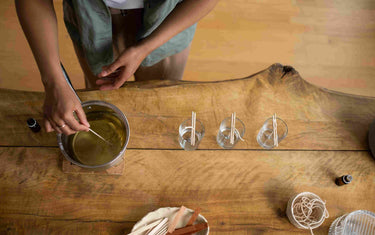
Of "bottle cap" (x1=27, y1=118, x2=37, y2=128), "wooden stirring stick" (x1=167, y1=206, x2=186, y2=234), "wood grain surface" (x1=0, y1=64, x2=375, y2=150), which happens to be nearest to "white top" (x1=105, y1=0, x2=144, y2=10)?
"wood grain surface" (x1=0, y1=64, x2=375, y2=150)

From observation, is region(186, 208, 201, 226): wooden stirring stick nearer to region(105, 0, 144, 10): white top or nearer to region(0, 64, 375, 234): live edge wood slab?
region(0, 64, 375, 234): live edge wood slab

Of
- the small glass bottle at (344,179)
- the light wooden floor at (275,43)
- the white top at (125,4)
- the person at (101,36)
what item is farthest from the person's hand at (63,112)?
the light wooden floor at (275,43)

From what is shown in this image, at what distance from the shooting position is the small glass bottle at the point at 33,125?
94cm

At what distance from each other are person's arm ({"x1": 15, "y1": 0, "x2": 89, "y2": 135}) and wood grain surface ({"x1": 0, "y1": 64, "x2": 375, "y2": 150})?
17cm

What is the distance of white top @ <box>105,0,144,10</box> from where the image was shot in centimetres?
100

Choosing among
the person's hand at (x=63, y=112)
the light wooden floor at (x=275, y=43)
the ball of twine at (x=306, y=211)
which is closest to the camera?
the person's hand at (x=63, y=112)

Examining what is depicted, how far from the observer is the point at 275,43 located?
2281mm

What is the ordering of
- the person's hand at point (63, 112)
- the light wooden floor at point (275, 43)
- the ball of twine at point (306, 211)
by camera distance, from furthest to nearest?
the light wooden floor at point (275, 43) → the ball of twine at point (306, 211) → the person's hand at point (63, 112)

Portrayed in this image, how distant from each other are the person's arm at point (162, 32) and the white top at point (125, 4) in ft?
0.37

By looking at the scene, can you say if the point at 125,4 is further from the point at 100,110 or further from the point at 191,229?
the point at 191,229

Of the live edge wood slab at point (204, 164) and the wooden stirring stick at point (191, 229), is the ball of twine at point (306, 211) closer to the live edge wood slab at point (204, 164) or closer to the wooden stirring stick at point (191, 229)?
the live edge wood slab at point (204, 164)

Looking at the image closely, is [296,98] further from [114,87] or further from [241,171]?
[114,87]

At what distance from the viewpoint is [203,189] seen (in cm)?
98

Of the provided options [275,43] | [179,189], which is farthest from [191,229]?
[275,43]
